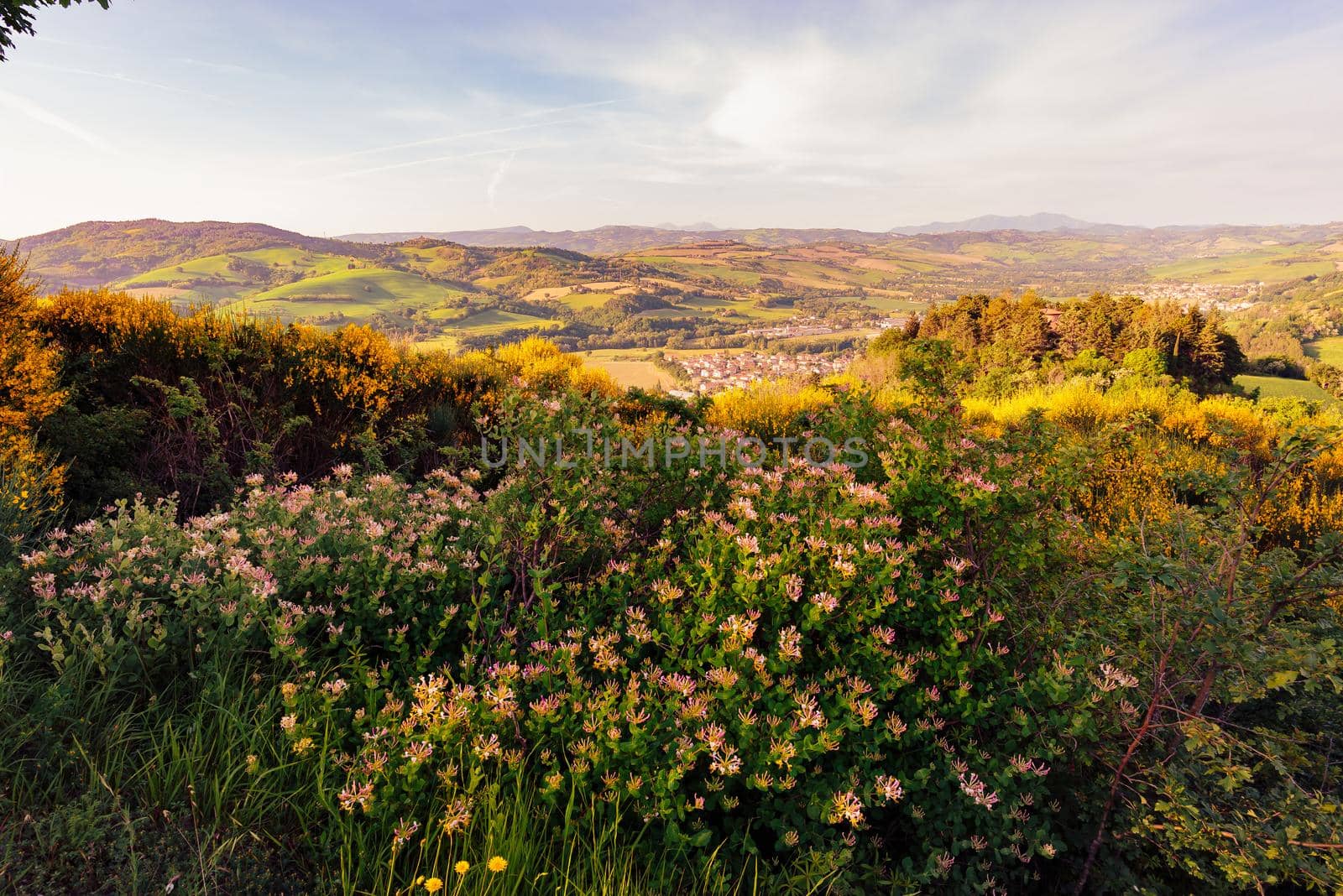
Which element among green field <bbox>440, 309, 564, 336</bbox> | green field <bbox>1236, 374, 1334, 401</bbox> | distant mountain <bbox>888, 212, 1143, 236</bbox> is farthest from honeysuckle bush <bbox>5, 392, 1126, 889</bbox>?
distant mountain <bbox>888, 212, 1143, 236</bbox>

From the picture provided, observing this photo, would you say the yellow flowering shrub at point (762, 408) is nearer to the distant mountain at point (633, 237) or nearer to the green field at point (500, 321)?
the green field at point (500, 321)

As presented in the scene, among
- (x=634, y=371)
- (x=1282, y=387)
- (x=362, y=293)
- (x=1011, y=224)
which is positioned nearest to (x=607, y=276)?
(x=362, y=293)

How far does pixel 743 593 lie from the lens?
2178 mm

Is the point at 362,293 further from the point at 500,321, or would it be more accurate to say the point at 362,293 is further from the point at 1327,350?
the point at 1327,350

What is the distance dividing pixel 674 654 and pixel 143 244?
212 ft

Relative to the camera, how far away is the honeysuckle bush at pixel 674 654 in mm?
1846

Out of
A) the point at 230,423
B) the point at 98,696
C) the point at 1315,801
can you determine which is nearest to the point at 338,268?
the point at 230,423

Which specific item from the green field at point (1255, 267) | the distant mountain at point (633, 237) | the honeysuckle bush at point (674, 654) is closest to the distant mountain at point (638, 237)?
the distant mountain at point (633, 237)

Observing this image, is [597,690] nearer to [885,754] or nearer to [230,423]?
[885,754]

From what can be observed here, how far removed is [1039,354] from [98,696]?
18977mm

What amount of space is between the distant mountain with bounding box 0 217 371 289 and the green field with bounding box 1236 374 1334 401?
158 ft

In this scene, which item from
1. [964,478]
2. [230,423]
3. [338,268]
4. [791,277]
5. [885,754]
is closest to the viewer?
[885,754]

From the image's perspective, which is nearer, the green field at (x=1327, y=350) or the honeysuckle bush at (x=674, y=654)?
the honeysuckle bush at (x=674, y=654)

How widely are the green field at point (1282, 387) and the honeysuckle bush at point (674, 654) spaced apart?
21756 millimetres
